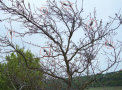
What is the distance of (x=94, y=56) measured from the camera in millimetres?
3178

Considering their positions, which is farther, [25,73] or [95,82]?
[25,73]

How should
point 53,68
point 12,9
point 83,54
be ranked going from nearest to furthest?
point 12,9 < point 83,54 < point 53,68

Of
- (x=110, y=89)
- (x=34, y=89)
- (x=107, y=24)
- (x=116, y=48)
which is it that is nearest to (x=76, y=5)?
(x=107, y=24)

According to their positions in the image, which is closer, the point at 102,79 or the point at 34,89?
the point at 102,79

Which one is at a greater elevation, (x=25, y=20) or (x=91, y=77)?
(x=25, y=20)

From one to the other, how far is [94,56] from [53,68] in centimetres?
97

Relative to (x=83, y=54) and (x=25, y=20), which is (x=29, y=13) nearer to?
(x=25, y=20)

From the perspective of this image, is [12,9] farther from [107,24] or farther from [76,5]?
[107,24]

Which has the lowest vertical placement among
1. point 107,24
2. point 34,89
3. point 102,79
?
point 34,89

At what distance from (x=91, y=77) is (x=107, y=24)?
45.0 inches

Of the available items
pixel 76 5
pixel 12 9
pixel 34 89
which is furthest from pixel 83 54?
pixel 12 9

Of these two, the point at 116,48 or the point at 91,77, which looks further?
the point at 91,77

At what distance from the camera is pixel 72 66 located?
3.47 m

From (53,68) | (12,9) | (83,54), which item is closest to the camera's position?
(12,9)
